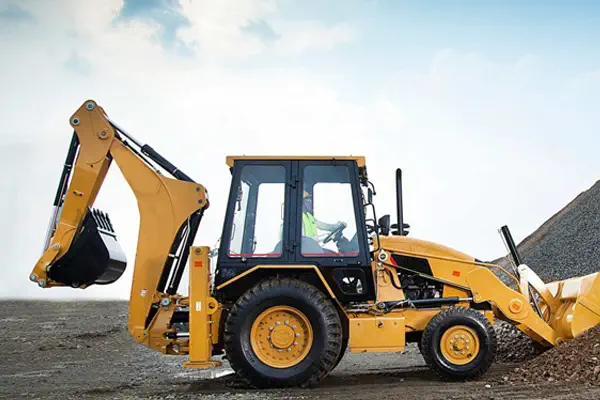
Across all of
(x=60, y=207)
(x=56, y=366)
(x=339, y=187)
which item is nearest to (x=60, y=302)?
(x=56, y=366)

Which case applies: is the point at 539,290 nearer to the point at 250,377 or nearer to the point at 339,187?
the point at 339,187

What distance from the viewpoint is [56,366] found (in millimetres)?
12234

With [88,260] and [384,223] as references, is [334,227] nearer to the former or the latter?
[384,223]

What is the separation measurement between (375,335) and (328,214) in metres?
1.51

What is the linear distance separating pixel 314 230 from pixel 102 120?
2945 millimetres

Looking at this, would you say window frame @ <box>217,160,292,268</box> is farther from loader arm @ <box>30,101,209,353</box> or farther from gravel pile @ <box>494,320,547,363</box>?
gravel pile @ <box>494,320,547,363</box>

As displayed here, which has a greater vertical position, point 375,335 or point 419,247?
point 419,247

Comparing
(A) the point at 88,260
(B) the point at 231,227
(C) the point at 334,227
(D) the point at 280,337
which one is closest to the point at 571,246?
(C) the point at 334,227

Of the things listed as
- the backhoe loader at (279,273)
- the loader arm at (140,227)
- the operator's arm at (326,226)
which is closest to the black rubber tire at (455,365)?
the backhoe loader at (279,273)

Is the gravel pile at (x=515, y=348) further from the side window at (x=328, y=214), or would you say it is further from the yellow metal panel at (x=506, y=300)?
the side window at (x=328, y=214)

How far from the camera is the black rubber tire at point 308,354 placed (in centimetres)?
784

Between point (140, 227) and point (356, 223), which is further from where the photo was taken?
point (140, 227)

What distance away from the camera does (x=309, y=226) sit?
8.22 meters

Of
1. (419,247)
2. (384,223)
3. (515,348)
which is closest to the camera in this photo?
(384,223)
